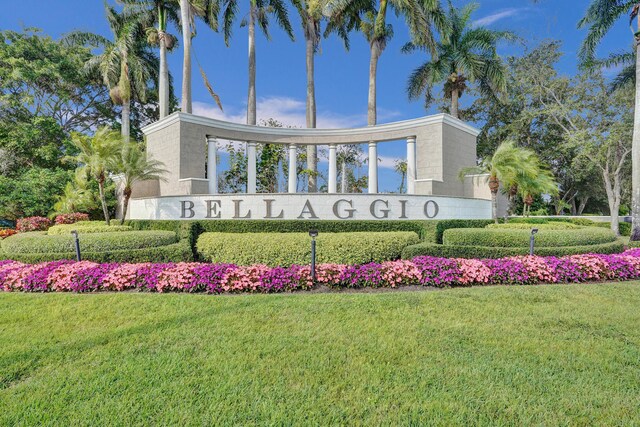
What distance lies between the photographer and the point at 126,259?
29.2 feet

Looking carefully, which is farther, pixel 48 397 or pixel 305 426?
pixel 48 397

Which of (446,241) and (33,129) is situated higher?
(33,129)

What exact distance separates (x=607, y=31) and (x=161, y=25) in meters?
25.5

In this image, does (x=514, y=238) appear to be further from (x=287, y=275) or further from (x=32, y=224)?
(x=32, y=224)

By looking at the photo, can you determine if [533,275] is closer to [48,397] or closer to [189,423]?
[189,423]

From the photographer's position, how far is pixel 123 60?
22.2 meters

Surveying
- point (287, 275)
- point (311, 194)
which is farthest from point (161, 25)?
point (287, 275)

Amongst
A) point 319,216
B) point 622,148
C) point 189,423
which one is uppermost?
point 622,148

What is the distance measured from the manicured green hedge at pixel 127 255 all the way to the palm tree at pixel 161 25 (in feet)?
41.8

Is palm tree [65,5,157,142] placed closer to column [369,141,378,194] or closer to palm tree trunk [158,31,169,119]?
palm tree trunk [158,31,169,119]

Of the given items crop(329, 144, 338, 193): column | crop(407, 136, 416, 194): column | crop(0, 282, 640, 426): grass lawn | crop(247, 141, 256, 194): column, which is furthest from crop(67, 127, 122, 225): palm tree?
crop(407, 136, 416, 194): column

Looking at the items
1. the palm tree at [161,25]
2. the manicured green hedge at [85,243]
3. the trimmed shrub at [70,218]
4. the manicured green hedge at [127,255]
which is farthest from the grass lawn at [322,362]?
the palm tree at [161,25]

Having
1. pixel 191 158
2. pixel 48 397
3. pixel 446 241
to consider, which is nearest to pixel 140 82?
pixel 191 158

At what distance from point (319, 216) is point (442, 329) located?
7.07m
